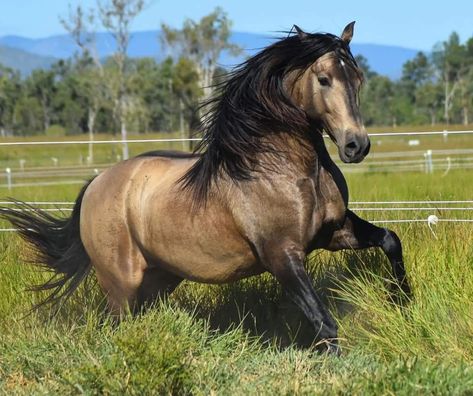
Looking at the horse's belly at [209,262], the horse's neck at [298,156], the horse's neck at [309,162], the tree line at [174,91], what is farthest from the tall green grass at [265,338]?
the tree line at [174,91]

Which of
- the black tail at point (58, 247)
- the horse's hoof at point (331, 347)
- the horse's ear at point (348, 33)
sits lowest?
the horse's hoof at point (331, 347)

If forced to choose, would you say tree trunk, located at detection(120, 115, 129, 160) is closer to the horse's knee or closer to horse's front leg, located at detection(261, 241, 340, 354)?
the horse's knee

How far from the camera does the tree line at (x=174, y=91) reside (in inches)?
2286

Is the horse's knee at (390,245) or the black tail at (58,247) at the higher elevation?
the horse's knee at (390,245)

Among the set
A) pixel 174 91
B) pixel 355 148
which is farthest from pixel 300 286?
pixel 174 91

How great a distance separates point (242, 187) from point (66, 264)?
2.15 meters

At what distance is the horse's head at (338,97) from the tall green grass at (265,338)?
100cm

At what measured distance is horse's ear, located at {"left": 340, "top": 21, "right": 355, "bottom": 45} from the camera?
5.27 metres

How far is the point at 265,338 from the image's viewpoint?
6.32 meters

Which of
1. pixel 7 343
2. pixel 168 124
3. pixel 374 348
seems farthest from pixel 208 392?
pixel 168 124

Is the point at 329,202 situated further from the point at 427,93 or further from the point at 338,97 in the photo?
the point at 427,93

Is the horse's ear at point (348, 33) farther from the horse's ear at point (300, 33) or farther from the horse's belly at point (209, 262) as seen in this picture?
the horse's belly at point (209, 262)

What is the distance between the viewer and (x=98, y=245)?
635cm

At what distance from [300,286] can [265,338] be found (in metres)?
1.37
